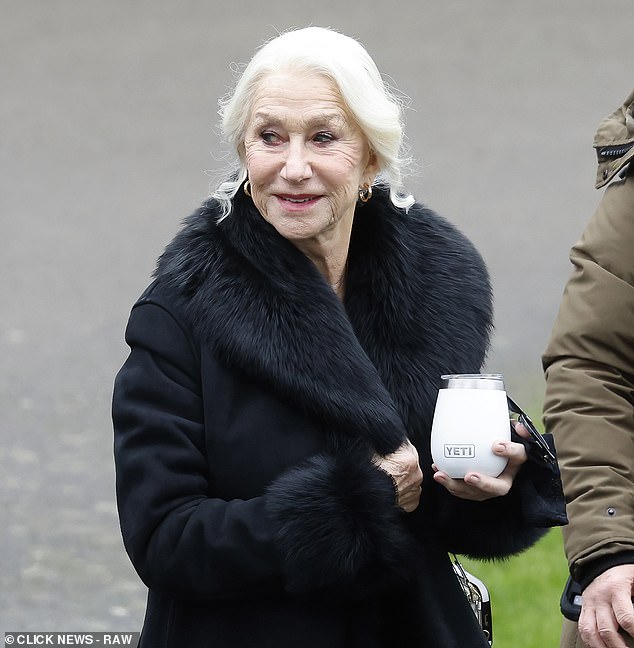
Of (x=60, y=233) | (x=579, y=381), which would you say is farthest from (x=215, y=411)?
(x=60, y=233)

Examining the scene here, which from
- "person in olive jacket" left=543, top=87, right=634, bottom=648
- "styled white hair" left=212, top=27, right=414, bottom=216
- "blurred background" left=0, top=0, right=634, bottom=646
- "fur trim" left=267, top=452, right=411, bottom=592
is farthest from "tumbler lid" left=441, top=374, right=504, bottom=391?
"blurred background" left=0, top=0, right=634, bottom=646

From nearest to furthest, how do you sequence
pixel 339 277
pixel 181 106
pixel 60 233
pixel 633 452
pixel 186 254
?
pixel 633 452 < pixel 186 254 < pixel 339 277 < pixel 60 233 < pixel 181 106

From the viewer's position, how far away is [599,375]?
99.6 inches

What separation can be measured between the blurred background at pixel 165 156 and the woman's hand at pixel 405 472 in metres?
3.22

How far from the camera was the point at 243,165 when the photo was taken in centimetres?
282

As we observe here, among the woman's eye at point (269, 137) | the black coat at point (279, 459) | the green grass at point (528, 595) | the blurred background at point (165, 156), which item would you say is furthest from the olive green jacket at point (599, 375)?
the blurred background at point (165, 156)

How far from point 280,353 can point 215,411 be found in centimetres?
16

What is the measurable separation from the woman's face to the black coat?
2.5 inches

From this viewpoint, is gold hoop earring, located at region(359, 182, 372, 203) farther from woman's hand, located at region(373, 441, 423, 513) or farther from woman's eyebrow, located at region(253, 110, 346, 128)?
woman's hand, located at region(373, 441, 423, 513)

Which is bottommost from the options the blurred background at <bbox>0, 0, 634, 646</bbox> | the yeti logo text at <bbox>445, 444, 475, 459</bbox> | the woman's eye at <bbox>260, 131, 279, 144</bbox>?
the blurred background at <bbox>0, 0, 634, 646</bbox>

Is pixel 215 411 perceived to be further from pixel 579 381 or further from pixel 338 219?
pixel 579 381

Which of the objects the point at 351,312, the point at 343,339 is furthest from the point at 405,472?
the point at 351,312

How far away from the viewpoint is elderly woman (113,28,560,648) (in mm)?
2521

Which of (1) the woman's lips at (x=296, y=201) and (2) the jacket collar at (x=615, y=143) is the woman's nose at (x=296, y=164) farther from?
(2) the jacket collar at (x=615, y=143)
